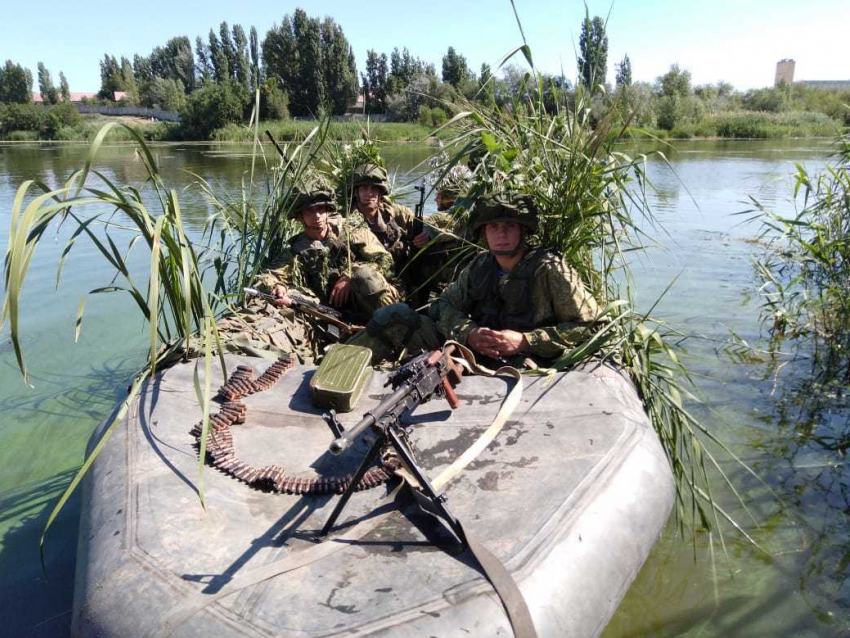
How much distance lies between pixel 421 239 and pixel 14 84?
7872 centimetres

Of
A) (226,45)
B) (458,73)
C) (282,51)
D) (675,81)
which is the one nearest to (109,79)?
(226,45)

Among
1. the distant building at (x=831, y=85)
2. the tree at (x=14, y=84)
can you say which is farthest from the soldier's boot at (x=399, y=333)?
the tree at (x=14, y=84)

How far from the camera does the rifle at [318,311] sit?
418 cm

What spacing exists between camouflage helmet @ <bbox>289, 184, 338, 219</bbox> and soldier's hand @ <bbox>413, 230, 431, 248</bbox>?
2.94ft

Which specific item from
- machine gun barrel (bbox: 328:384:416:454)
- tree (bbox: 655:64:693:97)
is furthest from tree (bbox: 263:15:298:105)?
machine gun barrel (bbox: 328:384:416:454)

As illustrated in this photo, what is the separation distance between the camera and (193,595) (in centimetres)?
171

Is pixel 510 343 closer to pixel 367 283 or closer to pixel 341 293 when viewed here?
pixel 367 283

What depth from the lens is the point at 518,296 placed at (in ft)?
11.2

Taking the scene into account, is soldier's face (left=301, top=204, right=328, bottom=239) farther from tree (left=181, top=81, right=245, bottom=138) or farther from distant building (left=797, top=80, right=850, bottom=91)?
distant building (left=797, top=80, right=850, bottom=91)

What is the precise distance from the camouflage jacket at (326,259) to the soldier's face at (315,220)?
56 mm

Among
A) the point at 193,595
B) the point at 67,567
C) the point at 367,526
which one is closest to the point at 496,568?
the point at 367,526

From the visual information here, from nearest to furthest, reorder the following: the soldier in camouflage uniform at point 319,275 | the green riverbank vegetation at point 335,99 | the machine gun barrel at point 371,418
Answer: the machine gun barrel at point 371,418, the soldier in camouflage uniform at point 319,275, the green riverbank vegetation at point 335,99

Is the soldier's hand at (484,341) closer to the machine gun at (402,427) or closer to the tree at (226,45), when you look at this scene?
the machine gun at (402,427)

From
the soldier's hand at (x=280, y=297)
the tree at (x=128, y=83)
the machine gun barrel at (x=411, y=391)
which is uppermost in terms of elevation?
the tree at (x=128, y=83)
